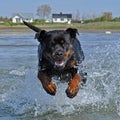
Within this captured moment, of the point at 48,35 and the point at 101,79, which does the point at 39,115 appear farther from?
the point at 101,79

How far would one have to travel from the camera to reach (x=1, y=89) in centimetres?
1005

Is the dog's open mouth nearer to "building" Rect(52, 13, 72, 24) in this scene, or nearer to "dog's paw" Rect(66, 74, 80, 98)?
"dog's paw" Rect(66, 74, 80, 98)

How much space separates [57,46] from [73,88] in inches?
27.9

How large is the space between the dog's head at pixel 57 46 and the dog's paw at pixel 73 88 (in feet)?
0.99

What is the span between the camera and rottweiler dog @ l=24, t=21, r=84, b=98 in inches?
287

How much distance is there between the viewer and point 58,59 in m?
7.24

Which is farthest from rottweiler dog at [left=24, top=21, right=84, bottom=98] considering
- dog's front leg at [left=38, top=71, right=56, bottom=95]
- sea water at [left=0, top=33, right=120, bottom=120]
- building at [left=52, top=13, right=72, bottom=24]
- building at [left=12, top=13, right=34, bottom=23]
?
building at [left=52, top=13, right=72, bottom=24]

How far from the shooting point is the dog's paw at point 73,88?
7.26 meters

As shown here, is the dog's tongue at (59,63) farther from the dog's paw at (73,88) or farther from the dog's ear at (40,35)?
the dog's ear at (40,35)

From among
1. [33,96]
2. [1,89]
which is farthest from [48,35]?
[1,89]

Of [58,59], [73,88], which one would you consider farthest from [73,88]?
[58,59]

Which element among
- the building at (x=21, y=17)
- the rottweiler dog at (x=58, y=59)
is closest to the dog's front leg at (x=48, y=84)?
the rottweiler dog at (x=58, y=59)

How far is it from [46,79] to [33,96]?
5.92 ft

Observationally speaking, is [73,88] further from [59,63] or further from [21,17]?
[21,17]
